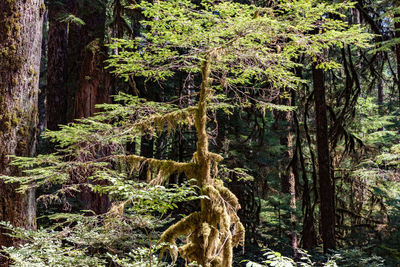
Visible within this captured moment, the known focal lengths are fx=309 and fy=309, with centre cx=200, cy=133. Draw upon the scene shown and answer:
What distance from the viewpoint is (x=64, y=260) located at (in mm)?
3227

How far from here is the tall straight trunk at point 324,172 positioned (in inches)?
320

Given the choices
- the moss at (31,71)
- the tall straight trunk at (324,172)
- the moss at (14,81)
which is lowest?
the tall straight trunk at (324,172)

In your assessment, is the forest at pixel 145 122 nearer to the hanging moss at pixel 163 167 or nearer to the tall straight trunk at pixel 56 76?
the hanging moss at pixel 163 167

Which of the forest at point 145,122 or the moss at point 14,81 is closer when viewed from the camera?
the forest at point 145,122

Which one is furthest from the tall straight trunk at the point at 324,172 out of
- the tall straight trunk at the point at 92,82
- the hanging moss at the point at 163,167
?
the hanging moss at the point at 163,167

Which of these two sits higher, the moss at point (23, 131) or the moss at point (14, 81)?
the moss at point (14, 81)

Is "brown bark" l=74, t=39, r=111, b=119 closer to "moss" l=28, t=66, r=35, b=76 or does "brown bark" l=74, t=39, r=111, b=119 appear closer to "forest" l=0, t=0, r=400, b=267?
"forest" l=0, t=0, r=400, b=267

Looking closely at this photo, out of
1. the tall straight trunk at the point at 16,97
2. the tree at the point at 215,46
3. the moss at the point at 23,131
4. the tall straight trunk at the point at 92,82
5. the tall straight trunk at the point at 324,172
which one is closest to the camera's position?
the tree at the point at 215,46

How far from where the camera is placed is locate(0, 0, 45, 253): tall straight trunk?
160 inches

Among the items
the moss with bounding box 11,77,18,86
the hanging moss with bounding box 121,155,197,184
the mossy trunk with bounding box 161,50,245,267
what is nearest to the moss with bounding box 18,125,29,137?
the moss with bounding box 11,77,18,86

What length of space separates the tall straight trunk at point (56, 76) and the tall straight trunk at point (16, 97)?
3816 mm

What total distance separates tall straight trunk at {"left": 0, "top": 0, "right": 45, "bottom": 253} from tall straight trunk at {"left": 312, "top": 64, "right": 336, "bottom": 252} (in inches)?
263

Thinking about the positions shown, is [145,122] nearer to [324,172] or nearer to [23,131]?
[23,131]

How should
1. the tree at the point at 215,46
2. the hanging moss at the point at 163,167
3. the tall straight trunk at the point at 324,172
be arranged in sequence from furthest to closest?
the tall straight trunk at the point at 324,172, the hanging moss at the point at 163,167, the tree at the point at 215,46
